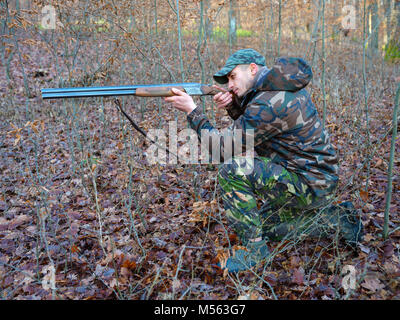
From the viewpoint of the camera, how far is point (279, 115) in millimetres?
2727

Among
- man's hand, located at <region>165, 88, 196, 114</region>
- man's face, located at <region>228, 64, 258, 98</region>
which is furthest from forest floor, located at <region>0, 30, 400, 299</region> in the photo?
man's face, located at <region>228, 64, 258, 98</region>

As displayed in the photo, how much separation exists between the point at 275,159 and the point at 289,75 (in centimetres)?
78

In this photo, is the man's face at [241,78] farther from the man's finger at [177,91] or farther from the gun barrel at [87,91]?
the gun barrel at [87,91]

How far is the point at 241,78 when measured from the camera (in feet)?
10.1

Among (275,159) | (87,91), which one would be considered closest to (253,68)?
(275,159)

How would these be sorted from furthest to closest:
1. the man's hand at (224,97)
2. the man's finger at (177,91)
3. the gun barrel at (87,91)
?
1. the man's hand at (224,97)
2. the man's finger at (177,91)
3. the gun barrel at (87,91)

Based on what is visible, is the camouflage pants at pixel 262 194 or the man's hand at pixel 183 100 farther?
the man's hand at pixel 183 100

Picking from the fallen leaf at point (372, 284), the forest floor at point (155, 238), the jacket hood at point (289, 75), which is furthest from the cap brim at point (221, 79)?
the fallen leaf at point (372, 284)

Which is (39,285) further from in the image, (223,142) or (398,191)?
(398,191)

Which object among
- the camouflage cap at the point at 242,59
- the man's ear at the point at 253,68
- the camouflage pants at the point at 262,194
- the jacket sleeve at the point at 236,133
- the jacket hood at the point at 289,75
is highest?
the camouflage cap at the point at 242,59

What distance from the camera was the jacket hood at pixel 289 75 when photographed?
268 centimetres

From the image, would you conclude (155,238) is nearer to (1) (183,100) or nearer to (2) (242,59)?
(1) (183,100)
